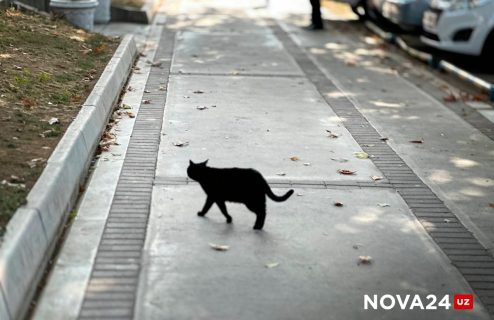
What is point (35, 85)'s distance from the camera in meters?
7.92

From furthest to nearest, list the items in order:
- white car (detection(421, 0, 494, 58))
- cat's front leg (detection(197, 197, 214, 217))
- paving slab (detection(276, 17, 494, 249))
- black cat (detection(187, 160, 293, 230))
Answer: white car (detection(421, 0, 494, 58)) < paving slab (detection(276, 17, 494, 249)) < cat's front leg (detection(197, 197, 214, 217)) < black cat (detection(187, 160, 293, 230))

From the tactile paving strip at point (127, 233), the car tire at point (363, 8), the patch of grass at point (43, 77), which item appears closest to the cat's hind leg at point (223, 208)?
the tactile paving strip at point (127, 233)

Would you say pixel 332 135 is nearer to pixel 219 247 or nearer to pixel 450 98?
pixel 450 98

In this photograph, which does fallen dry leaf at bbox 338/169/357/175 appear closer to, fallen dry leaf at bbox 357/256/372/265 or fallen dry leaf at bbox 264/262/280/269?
fallen dry leaf at bbox 357/256/372/265

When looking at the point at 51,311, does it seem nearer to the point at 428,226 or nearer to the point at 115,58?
the point at 428,226

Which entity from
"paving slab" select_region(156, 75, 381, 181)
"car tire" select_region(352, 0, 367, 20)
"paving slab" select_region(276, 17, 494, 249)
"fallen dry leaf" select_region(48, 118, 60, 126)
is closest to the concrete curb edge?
"paving slab" select_region(276, 17, 494, 249)

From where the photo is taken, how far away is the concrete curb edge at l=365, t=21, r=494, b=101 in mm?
10742

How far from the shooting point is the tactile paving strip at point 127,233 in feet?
14.0

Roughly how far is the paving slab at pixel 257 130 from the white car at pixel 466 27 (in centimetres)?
300

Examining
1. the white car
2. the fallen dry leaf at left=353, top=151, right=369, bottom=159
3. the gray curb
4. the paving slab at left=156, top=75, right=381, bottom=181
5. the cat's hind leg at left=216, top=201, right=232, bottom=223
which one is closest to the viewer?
the gray curb

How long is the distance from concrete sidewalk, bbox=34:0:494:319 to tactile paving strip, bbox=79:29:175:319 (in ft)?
0.04

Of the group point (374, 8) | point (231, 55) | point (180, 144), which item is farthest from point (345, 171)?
point (374, 8)

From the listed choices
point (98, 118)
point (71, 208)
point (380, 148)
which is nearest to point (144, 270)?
point (71, 208)

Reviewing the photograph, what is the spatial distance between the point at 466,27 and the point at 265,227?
25.6 feet
